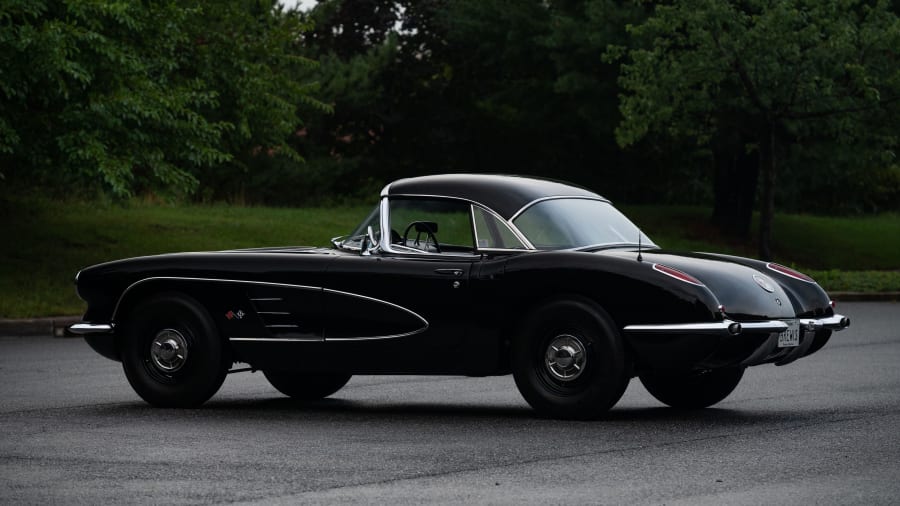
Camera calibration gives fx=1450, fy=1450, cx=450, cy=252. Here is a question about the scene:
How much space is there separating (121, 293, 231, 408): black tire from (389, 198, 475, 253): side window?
1.43 metres

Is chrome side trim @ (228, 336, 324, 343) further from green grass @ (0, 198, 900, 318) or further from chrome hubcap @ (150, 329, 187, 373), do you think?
green grass @ (0, 198, 900, 318)

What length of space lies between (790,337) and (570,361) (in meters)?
1.36

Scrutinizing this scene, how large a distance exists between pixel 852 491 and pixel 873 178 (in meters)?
49.1

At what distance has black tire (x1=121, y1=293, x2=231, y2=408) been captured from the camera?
976 cm

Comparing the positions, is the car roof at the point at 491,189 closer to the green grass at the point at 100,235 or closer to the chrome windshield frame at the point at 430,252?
the chrome windshield frame at the point at 430,252

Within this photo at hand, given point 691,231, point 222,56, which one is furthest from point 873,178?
point 222,56

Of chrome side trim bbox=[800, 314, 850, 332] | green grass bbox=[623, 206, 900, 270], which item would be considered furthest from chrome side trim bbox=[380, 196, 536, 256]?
green grass bbox=[623, 206, 900, 270]

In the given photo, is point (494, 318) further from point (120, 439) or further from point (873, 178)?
point (873, 178)

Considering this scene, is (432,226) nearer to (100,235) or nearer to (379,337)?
(379,337)

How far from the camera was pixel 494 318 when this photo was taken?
30.1 ft

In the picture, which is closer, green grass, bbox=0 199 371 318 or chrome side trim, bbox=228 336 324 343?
chrome side trim, bbox=228 336 324 343

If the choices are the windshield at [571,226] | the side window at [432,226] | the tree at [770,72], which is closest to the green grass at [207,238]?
the tree at [770,72]

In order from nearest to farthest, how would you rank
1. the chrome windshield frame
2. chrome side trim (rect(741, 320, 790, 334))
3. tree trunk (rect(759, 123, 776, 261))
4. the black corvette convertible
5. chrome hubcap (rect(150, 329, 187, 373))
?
chrome side trim (rect(741, 320, 790, 334)), the black corvette convertible, the chrome windshield frame, chrome hubcap (rect(150, 329, 187, 373)), tree trunk (rect(759, 123, 776, 261))

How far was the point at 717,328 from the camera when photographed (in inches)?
333
